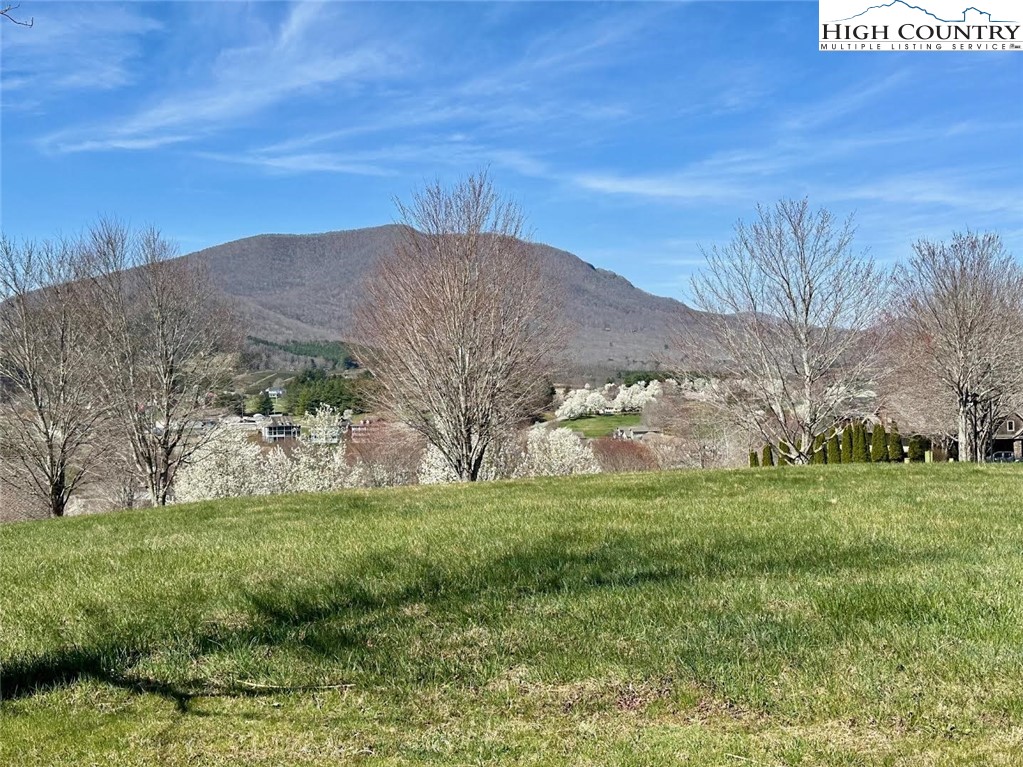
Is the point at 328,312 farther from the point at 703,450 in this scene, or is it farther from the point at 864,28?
the point at 864,28

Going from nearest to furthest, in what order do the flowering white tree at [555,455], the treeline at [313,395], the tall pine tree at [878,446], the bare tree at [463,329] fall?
the bare tree at [463,329] → the tall pine tree at [878,446] → the flowering white tree at [555,455] → the treeline at [313,395]

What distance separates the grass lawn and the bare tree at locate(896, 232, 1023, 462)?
38.1m

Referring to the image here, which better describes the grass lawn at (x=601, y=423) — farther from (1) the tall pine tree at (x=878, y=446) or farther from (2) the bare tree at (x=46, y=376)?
(2) the bare tree at (x=46, y=376)

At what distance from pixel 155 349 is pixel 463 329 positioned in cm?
1048

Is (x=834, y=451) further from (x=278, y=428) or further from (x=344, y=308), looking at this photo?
(x=344, y=308)

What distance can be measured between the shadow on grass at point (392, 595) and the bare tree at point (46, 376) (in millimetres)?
20261

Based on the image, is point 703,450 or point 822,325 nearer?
point 822,325

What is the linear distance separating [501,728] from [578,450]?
4267 centimetres

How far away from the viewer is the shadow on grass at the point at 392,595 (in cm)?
470

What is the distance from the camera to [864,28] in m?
12.8

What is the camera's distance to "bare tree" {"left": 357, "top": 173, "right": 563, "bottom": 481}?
20.2 meters

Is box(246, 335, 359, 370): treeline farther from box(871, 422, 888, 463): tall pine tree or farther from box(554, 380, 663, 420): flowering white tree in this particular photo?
box(871, 422, 888, 463): tall pine tree

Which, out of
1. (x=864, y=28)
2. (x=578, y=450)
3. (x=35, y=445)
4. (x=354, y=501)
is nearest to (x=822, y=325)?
(x=864, y=28)

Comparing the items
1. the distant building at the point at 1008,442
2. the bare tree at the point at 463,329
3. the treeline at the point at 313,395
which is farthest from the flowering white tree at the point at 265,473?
the distant building at the point at 1008,442
